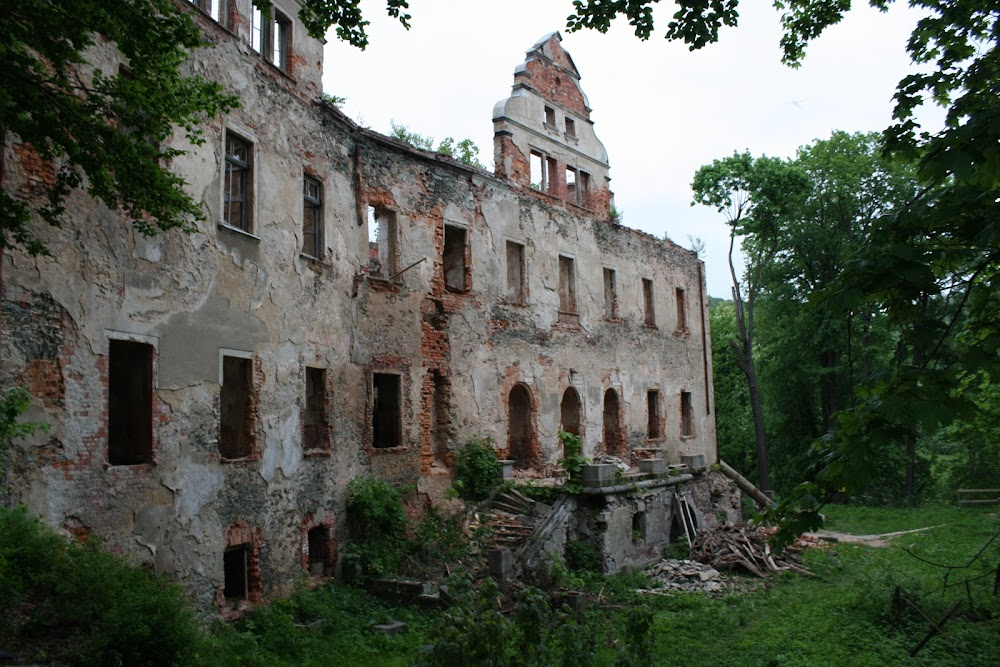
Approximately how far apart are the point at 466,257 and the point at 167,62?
1136cm

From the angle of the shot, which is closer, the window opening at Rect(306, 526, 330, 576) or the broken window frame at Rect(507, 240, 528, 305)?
the window opening at Rect(306, 526, 330, 576)

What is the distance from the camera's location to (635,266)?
24.3 metres

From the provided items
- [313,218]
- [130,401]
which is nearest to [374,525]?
[130,401]

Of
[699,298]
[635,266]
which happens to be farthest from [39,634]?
[699,298]

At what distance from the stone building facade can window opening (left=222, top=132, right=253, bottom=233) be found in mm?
35

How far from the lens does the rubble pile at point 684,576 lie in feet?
51.9

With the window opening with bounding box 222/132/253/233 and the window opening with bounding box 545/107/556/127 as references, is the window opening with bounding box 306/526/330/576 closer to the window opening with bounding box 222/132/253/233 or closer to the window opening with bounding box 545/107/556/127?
the window opening with bounding box 222/132/253/233

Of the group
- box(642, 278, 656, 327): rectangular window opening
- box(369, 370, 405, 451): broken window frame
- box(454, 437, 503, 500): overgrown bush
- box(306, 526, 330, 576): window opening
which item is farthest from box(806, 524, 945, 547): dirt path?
box(306, 526, 330, 576): window opening

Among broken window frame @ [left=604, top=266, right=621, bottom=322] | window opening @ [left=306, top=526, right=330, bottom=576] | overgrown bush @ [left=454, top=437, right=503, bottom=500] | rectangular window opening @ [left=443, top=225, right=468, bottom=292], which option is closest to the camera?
window opening @ [left=306, top=526, right=330, bottom=576]

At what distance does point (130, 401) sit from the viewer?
10305 mm

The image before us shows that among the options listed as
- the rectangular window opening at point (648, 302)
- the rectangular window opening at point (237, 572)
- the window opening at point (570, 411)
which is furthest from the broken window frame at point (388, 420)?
the rectangular window opening at point (648, 302)

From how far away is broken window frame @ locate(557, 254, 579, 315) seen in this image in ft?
70.3

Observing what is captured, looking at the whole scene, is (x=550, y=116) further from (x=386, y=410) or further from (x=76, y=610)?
(x=76, y=610)

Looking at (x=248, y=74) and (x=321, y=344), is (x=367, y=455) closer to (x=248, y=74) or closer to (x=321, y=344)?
(x=321, y=344)
